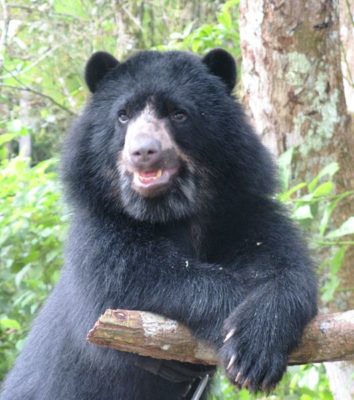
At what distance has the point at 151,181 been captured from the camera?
374cm

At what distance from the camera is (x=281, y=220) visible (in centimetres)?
405

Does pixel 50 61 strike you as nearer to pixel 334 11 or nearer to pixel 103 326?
pixel 334 11

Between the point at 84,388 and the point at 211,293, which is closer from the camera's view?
the point at 211,293

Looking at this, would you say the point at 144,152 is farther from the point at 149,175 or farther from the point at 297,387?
the point at 297,387

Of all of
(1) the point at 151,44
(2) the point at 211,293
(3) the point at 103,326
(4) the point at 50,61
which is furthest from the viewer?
(1) the point at 151,44

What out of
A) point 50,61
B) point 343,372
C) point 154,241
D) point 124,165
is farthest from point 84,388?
point 50,61

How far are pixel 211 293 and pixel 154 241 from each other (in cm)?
44

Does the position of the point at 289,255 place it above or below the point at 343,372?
above

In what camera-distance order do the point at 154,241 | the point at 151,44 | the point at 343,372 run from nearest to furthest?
the point at 154,241 → the point at 343,372 → the point at 151,44

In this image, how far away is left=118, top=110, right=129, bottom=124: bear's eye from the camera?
3951 mm

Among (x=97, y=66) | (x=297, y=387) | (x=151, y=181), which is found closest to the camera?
(x=151, y=181)

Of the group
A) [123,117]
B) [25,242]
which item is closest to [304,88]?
[123,117]

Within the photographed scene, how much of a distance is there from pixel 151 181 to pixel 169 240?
30cm

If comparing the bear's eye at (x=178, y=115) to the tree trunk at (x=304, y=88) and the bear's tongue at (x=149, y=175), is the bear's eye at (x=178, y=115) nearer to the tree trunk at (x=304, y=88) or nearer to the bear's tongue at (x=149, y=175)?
the bear's tongue at (x=149, y=175)
